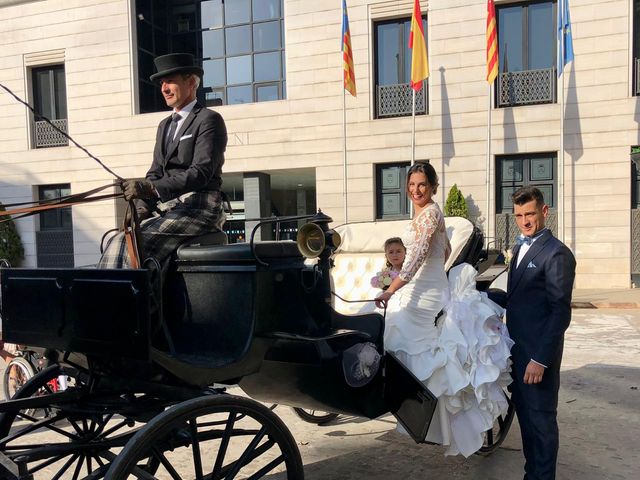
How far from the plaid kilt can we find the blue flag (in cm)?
1151

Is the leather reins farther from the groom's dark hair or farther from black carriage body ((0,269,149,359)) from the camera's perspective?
the groom's dark hair

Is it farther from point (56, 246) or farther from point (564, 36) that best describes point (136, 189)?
point (56, 246)

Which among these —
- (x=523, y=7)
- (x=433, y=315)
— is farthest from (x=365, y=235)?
(x=523, y=7)

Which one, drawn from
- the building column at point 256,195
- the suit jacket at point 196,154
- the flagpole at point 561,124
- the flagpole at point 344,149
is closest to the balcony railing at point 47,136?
the building column at point 256,195

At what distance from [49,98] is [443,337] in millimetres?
17253

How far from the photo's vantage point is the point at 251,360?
2443 mm

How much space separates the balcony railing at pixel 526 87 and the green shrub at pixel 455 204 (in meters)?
2.51

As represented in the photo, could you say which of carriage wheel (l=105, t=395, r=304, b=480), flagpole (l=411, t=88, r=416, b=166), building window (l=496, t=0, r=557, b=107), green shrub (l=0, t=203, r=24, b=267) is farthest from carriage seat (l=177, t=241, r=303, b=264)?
green shrub (l=0, t=203, r=24, b=267)

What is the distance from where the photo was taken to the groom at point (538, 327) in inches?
112

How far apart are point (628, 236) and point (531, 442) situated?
11.3 metres

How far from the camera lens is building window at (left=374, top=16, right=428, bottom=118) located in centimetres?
1381

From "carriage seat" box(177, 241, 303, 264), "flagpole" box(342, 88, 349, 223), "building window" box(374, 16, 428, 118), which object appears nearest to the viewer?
"carriage seat" box(177, 241, 303, 264)

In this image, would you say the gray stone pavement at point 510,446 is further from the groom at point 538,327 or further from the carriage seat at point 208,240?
the carriage seat at point 208,240

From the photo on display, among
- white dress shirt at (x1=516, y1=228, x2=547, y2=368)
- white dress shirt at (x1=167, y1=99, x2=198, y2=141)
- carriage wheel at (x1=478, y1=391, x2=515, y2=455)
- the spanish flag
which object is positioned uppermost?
the spanish flag
